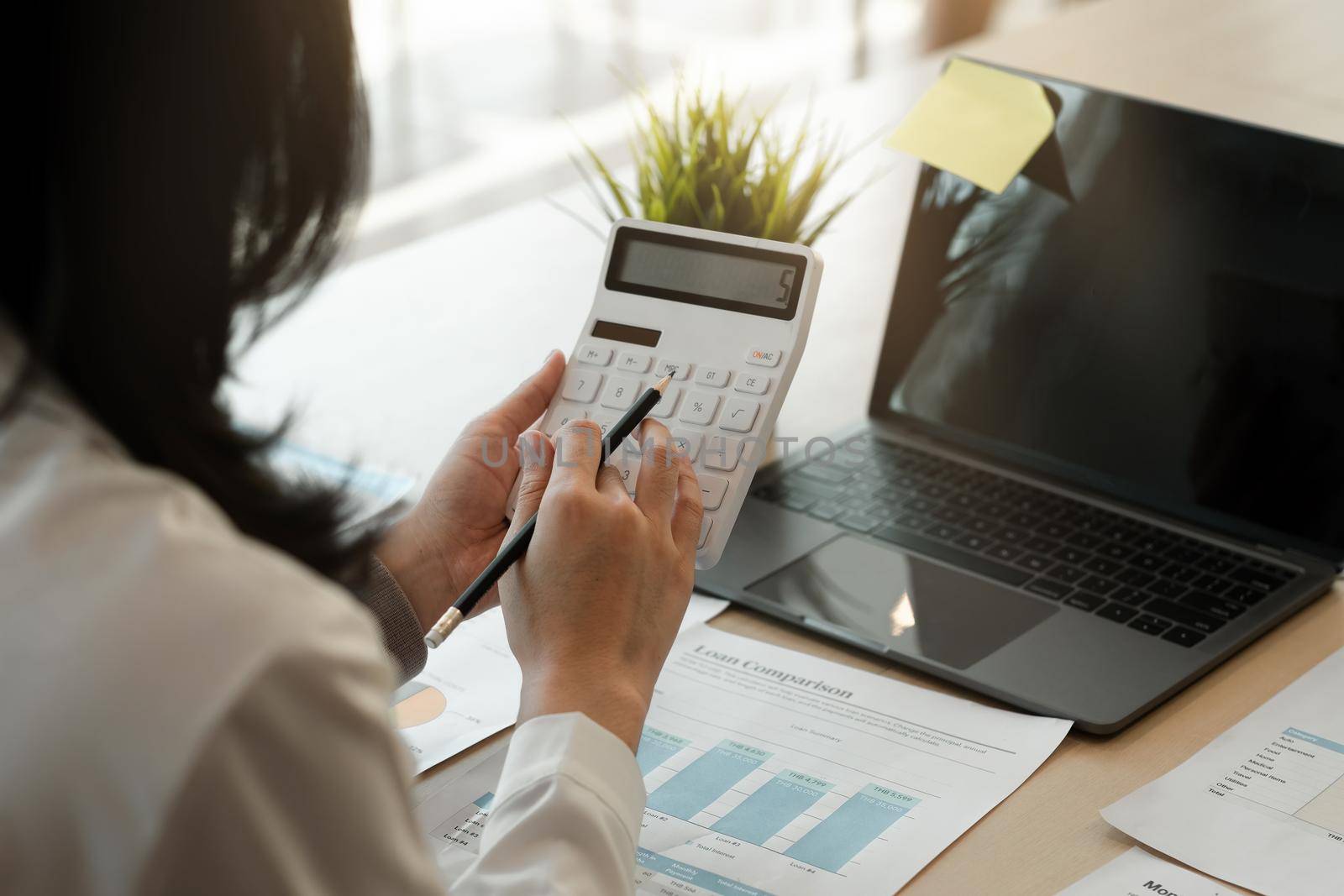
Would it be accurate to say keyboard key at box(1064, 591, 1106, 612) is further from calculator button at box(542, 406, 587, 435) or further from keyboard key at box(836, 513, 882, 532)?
calculator button at box(542, 406, 587, 435)

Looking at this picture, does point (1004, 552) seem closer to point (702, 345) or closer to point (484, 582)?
point (702, 345)

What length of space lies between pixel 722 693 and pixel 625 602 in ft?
0.60

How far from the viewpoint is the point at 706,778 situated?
2.59ft

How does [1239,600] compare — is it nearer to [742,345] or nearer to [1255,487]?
[1255,487]

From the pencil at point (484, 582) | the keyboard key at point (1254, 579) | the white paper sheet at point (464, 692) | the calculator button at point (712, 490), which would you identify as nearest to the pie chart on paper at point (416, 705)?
the white paper sheet at point (464, 692)

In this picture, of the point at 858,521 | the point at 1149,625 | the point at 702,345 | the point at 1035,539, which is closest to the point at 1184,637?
the point at 1149,625

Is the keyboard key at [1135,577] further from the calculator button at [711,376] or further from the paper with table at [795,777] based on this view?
the calculator button at [711,376]

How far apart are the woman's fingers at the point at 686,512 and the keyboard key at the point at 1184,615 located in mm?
313

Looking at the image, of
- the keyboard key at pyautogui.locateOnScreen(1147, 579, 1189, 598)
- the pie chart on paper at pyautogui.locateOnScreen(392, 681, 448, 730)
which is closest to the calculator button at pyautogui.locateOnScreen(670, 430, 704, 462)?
the pie chart on paper at pyautogui.locateOnScreen(392, 681, 448, 730)

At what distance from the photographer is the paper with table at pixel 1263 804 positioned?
27.5 inches

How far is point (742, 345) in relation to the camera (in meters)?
0.89

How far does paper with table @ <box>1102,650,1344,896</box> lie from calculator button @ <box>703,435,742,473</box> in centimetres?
29

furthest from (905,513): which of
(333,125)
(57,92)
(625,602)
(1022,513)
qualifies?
(57,92)

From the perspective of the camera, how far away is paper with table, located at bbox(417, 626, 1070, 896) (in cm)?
72
